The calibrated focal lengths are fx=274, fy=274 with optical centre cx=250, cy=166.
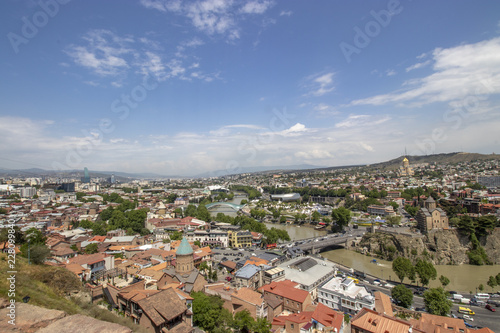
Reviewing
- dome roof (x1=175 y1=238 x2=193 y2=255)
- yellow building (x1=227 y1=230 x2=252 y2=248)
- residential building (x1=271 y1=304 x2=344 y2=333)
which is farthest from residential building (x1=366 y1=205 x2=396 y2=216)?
dome roof (x1=175 y1=238 x2=193 y2=255)

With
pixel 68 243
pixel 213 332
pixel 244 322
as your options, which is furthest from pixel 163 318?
pixel 68 243

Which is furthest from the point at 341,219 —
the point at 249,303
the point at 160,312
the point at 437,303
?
the point at 160,312

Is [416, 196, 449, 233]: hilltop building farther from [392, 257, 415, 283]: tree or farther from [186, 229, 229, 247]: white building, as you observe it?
[186, 229, 229, 247]: white building

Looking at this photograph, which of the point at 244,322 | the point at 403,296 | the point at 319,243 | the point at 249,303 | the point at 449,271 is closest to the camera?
the point at 244,322

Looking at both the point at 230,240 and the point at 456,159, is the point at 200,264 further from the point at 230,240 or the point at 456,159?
the point at 456,159

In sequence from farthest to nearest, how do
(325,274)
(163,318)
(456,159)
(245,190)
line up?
1. (456,159)
2. (245,190)
3. (325,274)
4. (163,318)

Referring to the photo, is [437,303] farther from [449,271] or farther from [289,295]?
[449,271]

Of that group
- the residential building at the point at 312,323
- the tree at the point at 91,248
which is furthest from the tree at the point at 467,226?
the tree at the point at 91,248
